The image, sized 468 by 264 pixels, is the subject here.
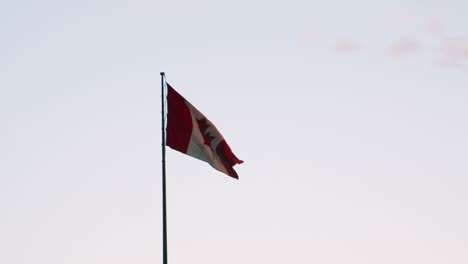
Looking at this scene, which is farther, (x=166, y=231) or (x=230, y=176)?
(x=230, y=176)

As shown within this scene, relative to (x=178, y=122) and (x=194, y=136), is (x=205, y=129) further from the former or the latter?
(x=178, y=122)

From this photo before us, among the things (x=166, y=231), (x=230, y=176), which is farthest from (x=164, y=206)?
(x=230, y=176)

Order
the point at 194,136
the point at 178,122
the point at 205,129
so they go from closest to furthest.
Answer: the point at 178,122
the point at 194,136
the point at 205,129

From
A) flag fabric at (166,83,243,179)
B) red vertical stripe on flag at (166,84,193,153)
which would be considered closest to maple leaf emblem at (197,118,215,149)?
flag fabric at (166,83,243,179)

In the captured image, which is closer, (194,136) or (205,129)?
(194,136)

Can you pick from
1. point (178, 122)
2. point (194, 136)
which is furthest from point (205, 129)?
point (178, 122)

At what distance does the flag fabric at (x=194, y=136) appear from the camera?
185ft

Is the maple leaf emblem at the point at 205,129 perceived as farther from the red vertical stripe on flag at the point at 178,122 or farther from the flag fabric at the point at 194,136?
the red vertical stripe on flag at the point at 178,122

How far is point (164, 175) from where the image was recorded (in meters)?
54.3

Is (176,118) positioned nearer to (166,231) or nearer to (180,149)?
(180,149)

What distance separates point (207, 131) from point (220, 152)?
3.30ft

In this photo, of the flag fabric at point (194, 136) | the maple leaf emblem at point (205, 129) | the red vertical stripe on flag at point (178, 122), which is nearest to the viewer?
the red vertical stripe on flag at point (178, 122)

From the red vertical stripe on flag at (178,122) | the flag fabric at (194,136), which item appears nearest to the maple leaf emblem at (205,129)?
the flag fabric at (194,136)

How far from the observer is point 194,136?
56.8 m
